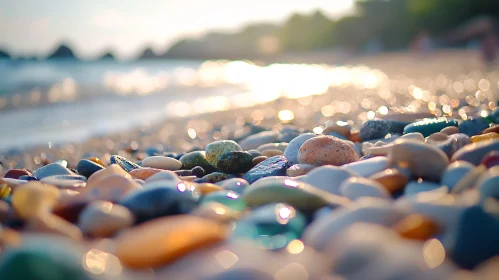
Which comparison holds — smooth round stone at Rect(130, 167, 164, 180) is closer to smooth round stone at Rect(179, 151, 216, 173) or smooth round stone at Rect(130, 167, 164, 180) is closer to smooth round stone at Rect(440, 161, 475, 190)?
smooth round stone at Rect(179, 151, 216, 173)

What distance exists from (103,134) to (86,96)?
17.2 ft

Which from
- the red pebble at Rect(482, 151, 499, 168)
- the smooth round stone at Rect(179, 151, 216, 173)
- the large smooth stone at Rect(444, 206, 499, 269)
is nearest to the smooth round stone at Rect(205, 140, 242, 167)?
the smooth round stone at Rect(179, 151, 216, 173)

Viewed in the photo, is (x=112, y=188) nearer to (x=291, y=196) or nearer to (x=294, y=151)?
(x=291, y=196)

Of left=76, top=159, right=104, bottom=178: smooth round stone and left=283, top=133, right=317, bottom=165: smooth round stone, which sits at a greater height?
left=283, top=133, right=317, bottom=165: smooth round stone

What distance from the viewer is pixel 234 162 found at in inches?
96.2

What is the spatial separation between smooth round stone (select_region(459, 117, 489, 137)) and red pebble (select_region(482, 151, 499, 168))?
1.03m

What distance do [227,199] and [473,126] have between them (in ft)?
6.07

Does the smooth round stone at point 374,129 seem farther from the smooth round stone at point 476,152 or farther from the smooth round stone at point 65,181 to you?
the smooth round stone at point 65,181

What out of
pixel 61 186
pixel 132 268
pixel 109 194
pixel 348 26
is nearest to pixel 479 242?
pixel 132 268

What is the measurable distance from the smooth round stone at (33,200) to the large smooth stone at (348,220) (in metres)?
0.88

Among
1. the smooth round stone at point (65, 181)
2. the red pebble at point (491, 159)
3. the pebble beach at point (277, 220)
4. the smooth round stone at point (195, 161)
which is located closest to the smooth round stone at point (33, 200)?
the pebble beach at point (277, 220)

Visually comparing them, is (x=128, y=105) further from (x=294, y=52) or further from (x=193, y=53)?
(x=193, y=53)

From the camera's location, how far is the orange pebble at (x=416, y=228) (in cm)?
122

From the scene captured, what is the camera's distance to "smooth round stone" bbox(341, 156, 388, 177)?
1890mm
